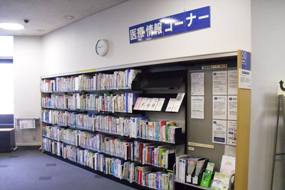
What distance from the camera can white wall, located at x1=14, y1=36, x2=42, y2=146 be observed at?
7.00 metres

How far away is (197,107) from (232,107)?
0.51 metres

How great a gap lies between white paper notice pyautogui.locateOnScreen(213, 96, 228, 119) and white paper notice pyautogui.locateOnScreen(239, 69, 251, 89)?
0.45 m

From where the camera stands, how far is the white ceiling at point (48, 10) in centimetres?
434

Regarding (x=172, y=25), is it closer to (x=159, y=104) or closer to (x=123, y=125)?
(x=159, y=104)

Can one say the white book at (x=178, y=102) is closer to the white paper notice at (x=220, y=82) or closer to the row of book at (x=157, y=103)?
the row of book at (x=157, y=103)

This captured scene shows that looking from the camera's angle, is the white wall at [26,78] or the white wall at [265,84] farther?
the white wall at [26,78]

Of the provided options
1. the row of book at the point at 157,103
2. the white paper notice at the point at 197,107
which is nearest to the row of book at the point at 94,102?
the row of book at the point at 157,103

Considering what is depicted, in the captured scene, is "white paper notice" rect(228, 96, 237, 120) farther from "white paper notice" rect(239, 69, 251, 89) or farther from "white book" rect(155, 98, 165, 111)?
"white book" rect(155, 98, 165, 111)

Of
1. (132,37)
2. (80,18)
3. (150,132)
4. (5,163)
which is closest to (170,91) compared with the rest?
(150,132)

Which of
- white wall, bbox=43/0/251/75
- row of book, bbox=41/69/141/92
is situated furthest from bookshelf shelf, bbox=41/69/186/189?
white wall, bbox=43/0/251/75

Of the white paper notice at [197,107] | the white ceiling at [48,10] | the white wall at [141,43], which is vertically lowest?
the white paper notice at [197,107]

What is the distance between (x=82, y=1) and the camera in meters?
4.25

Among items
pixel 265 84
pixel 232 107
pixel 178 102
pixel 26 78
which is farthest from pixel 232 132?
pixel 26 78

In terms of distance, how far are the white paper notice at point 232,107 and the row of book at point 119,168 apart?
46.7 inches
